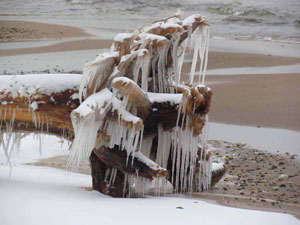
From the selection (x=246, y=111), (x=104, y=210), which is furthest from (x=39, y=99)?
(x=246, y=111)

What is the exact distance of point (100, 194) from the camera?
6.35 ft

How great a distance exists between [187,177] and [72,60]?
3.90 metres

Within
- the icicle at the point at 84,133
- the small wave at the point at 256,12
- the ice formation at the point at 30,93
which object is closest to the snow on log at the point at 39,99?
the ice formation at the point at 30,93

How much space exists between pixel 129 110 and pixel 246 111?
2768 mm

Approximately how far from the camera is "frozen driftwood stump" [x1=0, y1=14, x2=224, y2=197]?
177 centimetres

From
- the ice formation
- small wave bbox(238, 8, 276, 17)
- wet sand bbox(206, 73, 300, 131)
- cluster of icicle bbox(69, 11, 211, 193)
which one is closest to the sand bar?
wet sand bbox(206, 73, 300, 131)

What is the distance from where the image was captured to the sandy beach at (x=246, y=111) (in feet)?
7.41

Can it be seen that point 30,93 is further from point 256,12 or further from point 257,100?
point 256,12

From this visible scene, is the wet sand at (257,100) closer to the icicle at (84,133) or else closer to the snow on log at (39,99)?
the snow on log at (39,99)

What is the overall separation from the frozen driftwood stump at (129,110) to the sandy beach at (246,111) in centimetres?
30

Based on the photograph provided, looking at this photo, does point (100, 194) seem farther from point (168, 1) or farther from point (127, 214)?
point (168, 1)

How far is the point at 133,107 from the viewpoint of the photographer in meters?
1.86

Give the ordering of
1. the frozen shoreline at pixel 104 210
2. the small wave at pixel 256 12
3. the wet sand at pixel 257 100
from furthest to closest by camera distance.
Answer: the small wave at pixel 256 12, the wet sand at pixel 257 100, the frozen shoreline at pixel 104 210

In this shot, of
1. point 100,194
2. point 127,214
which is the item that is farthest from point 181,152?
point 127,214
